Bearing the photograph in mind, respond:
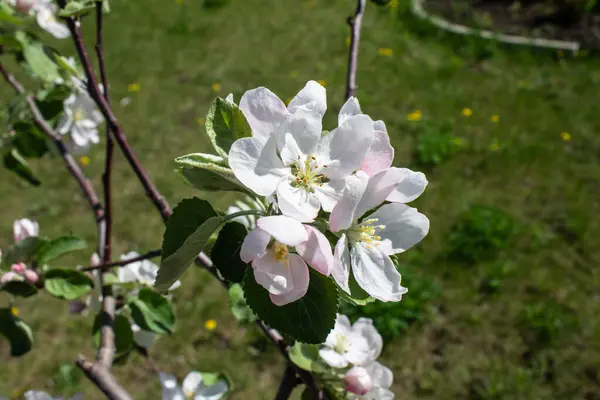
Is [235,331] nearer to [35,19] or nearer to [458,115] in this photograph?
[35,19]

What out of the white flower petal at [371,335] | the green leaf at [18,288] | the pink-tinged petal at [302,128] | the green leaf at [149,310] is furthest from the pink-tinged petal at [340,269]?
the green leaf at [18,288]

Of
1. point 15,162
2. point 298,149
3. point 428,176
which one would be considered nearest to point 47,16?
point 15,162

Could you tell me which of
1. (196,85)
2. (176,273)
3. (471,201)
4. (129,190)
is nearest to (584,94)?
(471,201)

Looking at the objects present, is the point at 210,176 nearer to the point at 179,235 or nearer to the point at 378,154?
the point at 179,235

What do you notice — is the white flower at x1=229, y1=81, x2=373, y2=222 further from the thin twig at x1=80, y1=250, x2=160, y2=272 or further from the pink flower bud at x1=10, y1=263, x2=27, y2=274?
the pink flower bud at x1=10, y1=263, x2=27, y2=274

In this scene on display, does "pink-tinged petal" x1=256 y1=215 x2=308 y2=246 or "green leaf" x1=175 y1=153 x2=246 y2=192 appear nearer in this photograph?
"pink-tinged petal" x1=256 y1=215 x2=308 y2=246

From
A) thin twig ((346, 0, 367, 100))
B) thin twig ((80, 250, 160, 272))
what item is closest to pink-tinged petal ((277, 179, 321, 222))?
thin twig ((80, 250, 160, 272))
